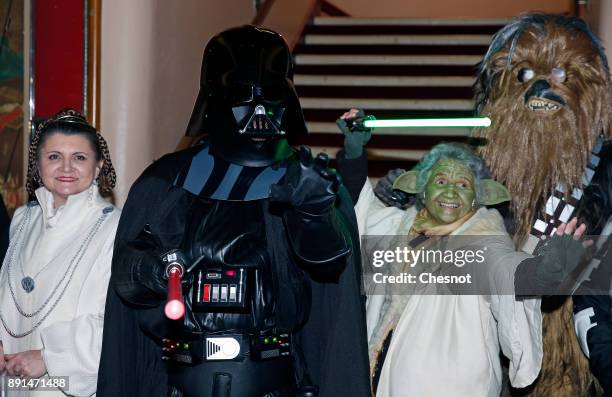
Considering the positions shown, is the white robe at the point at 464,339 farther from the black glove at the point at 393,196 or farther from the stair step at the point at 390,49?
the stair step at the point at 390,49

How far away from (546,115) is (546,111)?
0.6 inches

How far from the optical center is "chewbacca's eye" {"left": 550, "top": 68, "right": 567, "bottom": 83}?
3701 mm

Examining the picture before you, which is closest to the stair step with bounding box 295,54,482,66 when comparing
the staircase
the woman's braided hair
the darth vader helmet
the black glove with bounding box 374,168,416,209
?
the staircase

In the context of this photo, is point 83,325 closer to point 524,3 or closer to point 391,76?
point 391,76

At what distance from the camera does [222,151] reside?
3061mm

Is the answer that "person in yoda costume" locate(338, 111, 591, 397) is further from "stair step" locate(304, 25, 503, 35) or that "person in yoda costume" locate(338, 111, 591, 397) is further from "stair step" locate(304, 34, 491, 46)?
"stair step" locate(304, 25, 503, 35)

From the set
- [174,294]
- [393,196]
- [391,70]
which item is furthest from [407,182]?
[391,70]

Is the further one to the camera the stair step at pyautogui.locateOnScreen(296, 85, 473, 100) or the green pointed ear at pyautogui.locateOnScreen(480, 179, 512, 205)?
the stair step at pyautogui.locateOnScreen(296, 85, 473, 100)

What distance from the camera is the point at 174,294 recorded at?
2467 mm

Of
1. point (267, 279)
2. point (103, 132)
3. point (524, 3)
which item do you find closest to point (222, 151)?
point (267, 279)

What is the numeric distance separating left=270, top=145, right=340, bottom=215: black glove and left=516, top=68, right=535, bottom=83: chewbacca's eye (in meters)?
1.44

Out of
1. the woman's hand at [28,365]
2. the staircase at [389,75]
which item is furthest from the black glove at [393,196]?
the staircase at [389,75]

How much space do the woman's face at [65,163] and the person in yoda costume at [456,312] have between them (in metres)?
0.88

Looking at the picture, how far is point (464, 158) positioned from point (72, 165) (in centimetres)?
128
